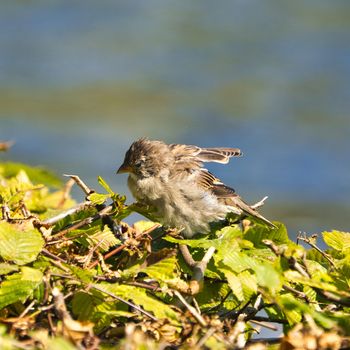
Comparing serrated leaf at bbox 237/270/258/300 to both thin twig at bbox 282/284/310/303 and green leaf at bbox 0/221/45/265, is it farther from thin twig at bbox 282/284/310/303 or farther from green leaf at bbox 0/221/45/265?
green leaf at bbox 0/221/45/265

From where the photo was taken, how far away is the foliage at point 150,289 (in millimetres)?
1949

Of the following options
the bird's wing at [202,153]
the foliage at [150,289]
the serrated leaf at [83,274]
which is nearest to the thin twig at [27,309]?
the foliage at [150,289]

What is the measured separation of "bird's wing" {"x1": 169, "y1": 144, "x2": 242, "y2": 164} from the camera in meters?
3.90

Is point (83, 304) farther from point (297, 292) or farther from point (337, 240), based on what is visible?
point (337, 240)

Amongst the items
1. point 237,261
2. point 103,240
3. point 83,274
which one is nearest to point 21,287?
point 83,274

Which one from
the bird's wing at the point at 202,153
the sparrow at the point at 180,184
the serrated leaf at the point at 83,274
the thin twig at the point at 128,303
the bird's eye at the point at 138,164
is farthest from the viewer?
the bird's eye at the point at 138,164

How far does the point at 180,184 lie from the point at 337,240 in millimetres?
1445

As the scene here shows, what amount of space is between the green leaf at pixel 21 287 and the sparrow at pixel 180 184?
1.59 meters

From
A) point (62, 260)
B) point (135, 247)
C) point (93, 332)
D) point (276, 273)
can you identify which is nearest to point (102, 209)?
point (135, 247)

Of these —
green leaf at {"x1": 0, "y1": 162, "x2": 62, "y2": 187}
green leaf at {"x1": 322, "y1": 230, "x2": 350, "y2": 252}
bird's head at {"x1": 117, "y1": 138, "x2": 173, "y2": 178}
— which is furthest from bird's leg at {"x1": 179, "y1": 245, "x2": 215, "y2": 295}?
bird's head at {"x1": 117, "y1": 138, "x2": 173, "y2": 178}

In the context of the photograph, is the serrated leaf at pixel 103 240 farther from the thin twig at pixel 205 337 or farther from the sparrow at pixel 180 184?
the sparrow at pixel 180 184

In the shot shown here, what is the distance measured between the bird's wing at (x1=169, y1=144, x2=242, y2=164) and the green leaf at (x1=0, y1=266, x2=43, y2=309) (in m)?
1.86

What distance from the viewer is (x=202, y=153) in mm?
4047

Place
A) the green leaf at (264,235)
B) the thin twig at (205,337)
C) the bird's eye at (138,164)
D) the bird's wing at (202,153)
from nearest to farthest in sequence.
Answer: the thin twig at (205,337) → the green leaf at (264,235) → the bird's wing at (202,153) → the bird's eye at (138,164)
